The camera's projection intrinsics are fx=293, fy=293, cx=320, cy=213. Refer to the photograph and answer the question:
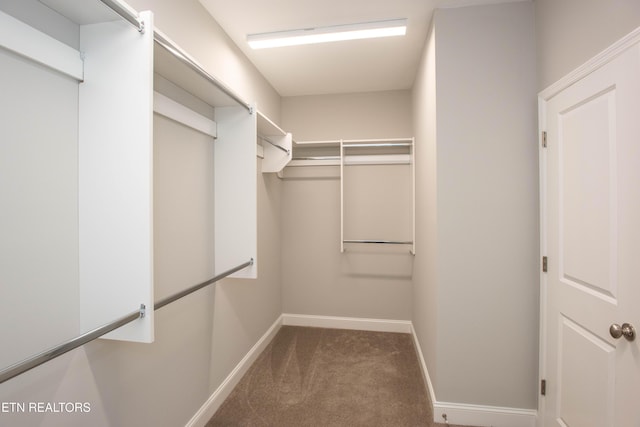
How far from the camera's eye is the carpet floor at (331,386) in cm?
200

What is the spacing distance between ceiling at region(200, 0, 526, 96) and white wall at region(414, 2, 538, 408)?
0.94 ft

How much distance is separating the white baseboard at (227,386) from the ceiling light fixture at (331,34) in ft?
8.60

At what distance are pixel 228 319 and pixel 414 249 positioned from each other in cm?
191

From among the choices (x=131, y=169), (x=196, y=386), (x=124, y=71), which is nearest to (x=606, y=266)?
(x=131, y=169)

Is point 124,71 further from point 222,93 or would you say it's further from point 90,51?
point 222,93

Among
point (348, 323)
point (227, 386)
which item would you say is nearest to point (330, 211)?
point (348, 323)

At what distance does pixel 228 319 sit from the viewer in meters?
2.27

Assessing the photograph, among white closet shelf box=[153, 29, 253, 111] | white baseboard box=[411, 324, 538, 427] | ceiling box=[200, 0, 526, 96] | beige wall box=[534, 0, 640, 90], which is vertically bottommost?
white baseboard box=[411, 324, 538, 427]

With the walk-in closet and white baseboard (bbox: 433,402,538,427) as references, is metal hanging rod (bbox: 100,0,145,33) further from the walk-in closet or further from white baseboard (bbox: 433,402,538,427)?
white baseboard (bbox: 433,402,538,427)

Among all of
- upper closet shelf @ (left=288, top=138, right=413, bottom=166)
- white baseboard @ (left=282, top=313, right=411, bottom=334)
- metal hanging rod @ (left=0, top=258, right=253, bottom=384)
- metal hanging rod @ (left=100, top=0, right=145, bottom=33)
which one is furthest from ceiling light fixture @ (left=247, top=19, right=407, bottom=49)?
white baseboard @ (left=282, top=313, right=411, bottom=334)

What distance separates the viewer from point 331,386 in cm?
236

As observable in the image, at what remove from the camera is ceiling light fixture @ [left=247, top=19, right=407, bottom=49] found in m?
2.12

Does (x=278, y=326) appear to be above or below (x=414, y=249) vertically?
below

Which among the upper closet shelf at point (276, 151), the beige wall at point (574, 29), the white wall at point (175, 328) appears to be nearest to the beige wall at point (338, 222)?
the upper closet shelf at point (276, 151)
